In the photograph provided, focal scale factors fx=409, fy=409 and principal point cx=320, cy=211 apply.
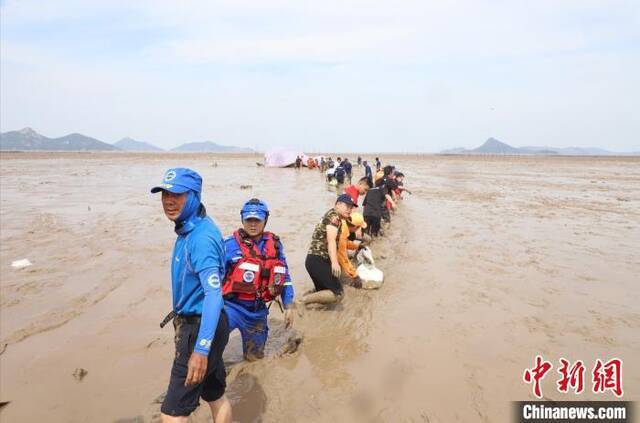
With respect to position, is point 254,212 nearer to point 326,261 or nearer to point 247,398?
point 247,398

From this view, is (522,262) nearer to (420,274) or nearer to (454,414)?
(420,274)

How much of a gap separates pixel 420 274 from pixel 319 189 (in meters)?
14.1

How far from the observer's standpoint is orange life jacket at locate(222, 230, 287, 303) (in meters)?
3.87

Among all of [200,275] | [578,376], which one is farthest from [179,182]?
[578,376]

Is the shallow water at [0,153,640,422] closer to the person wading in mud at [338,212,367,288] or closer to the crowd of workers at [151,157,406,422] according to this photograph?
the person wading in mud at [338,212,367,288]

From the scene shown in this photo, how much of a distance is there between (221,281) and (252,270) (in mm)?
1386

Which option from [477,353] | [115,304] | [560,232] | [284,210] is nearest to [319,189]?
[284,210]

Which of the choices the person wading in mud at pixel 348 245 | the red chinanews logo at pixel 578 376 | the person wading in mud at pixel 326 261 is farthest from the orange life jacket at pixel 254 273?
the red chinanews logo at pixel 578 376

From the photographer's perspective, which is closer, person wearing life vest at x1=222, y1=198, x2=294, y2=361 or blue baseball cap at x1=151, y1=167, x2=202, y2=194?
blue baseball cap at x1=151, y1=167, x2=202, y2=194

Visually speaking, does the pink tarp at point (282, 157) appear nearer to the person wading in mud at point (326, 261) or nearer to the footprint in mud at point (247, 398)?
the person wading in mud at point (326, 261)

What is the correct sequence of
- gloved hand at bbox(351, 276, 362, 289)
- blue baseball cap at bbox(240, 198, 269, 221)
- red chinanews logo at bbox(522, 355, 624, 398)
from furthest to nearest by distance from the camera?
gloved hand at bbox(351, 276, 362, 289) < red chinanews logo at bbox(522, 355, 624, 398) < blue baseball cap at bbox(240, 198, 269, 221)

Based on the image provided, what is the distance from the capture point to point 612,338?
4.89 meters
